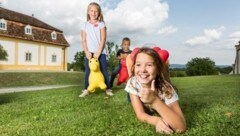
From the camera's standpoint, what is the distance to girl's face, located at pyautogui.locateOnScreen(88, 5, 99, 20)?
25.8ft

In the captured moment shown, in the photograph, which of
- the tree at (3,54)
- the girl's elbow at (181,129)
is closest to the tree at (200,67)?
the tree at (3,54)

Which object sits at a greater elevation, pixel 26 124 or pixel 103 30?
pixel 103 30

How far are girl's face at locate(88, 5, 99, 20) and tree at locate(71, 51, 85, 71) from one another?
49.0 metres

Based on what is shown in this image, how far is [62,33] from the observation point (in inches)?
2202

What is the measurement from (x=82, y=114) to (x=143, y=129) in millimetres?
1537

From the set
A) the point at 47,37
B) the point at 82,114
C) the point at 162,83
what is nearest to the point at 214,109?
the point at 162,83

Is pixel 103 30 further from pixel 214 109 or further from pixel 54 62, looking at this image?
pixel 54 62

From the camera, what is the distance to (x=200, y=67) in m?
58.6

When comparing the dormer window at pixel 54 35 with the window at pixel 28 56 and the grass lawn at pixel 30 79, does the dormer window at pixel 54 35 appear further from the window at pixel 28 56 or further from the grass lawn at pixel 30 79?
the grass lawn at pixel 30 79

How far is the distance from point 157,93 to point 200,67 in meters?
55.9

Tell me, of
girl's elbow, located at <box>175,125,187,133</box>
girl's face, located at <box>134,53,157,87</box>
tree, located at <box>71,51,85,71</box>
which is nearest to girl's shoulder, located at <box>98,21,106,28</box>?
girl's face, located at <box>134,53,157,87</box>

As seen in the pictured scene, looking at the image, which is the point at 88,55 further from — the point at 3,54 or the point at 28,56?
the point at 28,56

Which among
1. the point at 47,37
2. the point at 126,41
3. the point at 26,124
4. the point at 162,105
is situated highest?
the point at 47,37

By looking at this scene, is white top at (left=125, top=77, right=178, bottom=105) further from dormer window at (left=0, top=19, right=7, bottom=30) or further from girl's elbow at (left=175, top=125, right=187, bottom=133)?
dormer window at (left=0, top=19, right=7, bottom=30)
